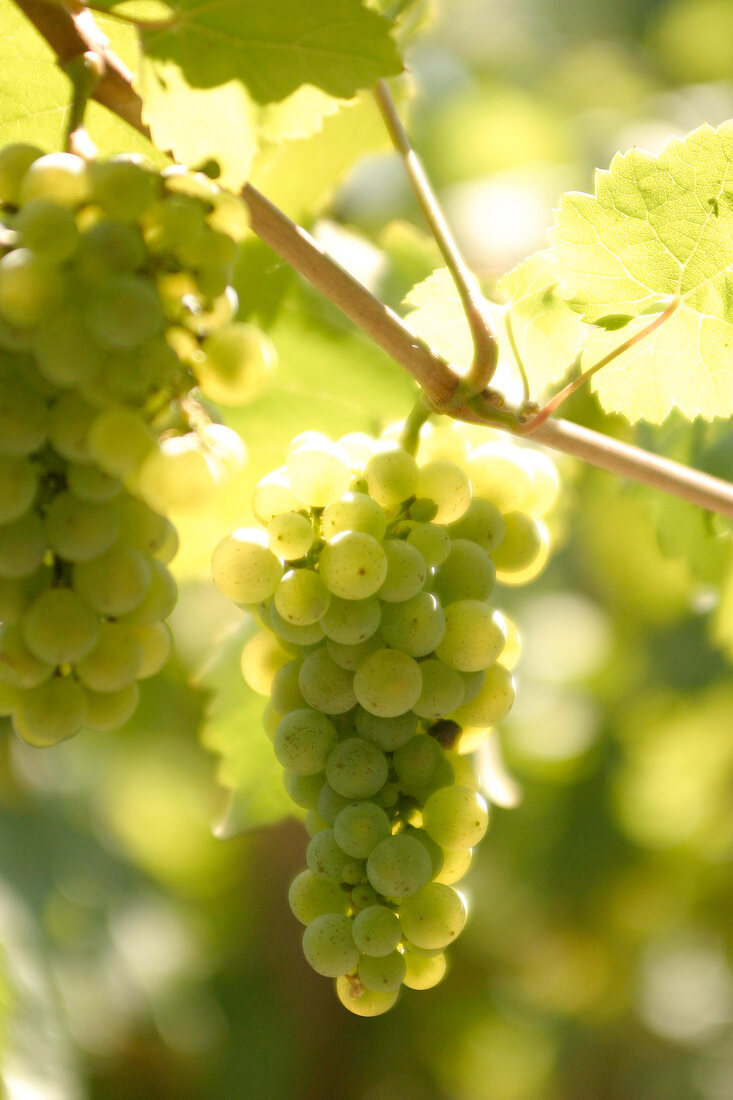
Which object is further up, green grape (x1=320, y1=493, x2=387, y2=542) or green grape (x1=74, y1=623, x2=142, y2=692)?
green grape (x1=320, y1=493, x2=387, y2=542)

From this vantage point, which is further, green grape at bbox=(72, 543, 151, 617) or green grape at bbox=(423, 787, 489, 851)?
Answer: green grape at bbox=(423, 787, 489, 851)

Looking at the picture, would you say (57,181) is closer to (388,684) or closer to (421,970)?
(388,684)

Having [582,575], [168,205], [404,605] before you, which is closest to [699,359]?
[404,605]

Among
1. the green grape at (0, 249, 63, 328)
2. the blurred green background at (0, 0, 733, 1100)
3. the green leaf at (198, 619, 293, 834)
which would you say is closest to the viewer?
the green grape at (0, 249, 63, 328)

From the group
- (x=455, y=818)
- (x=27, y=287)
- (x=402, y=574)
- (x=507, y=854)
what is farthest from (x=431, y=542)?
(x=507, y=854)

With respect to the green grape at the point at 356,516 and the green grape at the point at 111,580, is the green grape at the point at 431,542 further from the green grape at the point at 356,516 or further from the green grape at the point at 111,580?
the green grape at the point at 111,580

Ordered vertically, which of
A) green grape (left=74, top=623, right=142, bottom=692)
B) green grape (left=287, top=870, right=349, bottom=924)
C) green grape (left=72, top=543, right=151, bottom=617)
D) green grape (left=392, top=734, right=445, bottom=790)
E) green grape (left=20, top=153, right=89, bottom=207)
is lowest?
green grape (left=287, top=870, right=349, bottom=924)

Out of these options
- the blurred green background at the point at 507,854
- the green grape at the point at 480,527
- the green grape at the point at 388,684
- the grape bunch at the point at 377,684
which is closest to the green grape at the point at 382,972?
the grape bunch at the point at 377,684

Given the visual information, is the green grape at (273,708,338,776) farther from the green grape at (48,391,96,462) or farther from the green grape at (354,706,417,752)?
the green grape at (48,391,96,462)

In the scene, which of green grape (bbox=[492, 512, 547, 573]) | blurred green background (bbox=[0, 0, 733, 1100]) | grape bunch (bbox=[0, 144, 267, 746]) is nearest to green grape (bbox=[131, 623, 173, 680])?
grape bunch (bbox=[0, 144, 267, 746])
